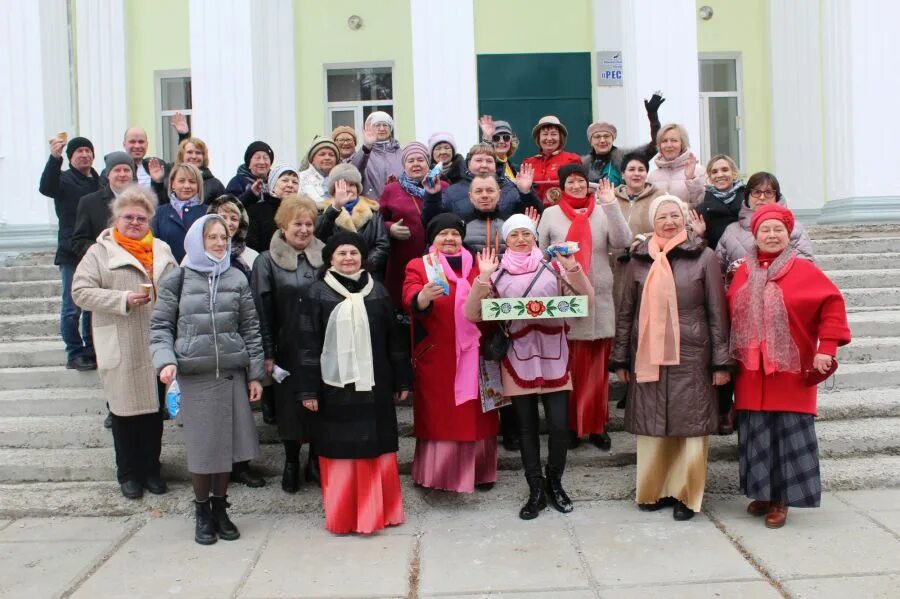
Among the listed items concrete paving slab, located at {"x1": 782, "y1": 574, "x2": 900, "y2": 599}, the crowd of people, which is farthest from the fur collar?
concrete paving slab, located at {"x1": 782, "y1": 574, "x2": 900, "y2": 599}

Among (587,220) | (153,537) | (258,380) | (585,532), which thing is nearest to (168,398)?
(258,380)

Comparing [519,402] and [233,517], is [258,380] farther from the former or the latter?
[519,402]

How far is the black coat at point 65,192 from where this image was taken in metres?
6.63

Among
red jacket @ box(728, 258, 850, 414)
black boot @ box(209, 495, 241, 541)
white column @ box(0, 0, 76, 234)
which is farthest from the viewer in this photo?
white column @ box(0, 0, 76, 234)

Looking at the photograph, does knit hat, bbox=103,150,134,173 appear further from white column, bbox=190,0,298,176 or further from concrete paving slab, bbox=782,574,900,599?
concrete paving slab, bbox=782,574,900,599

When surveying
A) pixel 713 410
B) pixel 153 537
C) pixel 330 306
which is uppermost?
pixel 330 306

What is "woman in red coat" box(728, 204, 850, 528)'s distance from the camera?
448 cm

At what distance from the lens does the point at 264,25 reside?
10.7m

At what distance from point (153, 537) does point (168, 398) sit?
869 millimetres

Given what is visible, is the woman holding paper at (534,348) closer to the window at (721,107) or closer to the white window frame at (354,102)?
the white window frame at (354,102)

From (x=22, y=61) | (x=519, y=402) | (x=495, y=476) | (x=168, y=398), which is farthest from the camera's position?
(x=22, y=61)

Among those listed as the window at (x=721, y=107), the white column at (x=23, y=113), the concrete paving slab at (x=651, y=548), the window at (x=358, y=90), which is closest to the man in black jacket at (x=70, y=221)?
the white column at (x=23, y=113)

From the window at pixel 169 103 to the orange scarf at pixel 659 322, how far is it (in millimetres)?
9366

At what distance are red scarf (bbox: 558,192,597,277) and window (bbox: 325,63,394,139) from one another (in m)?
7.24
